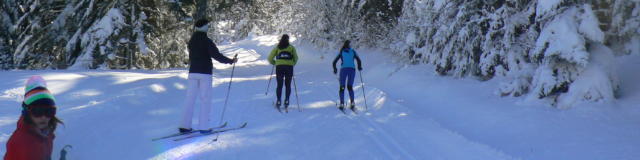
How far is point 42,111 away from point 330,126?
17.7 ft

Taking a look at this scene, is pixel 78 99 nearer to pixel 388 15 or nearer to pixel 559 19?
pixel 559 19

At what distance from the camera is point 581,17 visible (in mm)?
9570

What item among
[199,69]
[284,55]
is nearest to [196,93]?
[199,69]

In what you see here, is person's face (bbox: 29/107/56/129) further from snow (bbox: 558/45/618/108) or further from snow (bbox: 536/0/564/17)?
snow (bbox: 558/45/618/108)

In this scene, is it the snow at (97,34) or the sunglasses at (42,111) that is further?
the snow at (97,34)

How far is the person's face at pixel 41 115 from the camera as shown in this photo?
391 cm

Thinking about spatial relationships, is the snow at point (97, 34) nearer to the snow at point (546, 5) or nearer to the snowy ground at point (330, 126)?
the snowy ground at point (330, 126)

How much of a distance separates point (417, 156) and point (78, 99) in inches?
221

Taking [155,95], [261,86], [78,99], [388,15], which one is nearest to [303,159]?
[78,99]

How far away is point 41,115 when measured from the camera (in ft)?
13.0

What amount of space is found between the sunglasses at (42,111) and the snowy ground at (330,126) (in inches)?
67.7

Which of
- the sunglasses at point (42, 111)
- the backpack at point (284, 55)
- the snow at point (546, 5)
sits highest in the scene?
the snow at point (546, 5)

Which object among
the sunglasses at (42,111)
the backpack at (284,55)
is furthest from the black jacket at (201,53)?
the backpack at (284,55)

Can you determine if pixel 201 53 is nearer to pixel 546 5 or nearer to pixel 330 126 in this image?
pixel 330 126
